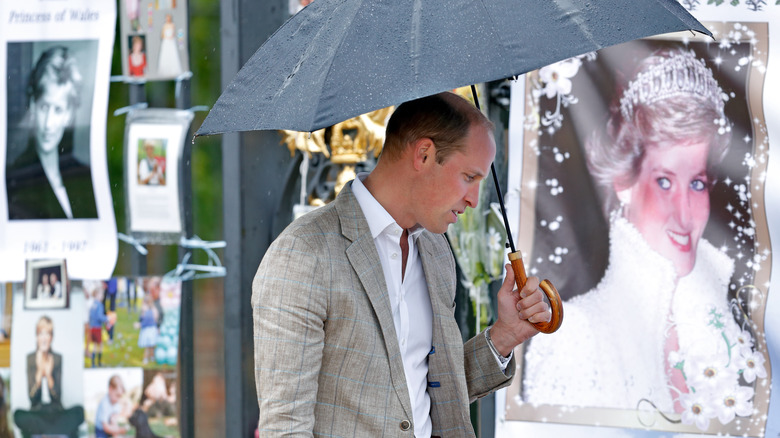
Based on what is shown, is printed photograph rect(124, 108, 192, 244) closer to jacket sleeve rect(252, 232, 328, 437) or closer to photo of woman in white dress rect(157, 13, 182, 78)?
photo of woman in white dress rect(157, 13, 182, 78)

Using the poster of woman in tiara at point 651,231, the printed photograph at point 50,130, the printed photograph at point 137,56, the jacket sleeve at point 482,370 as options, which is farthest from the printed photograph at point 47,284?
the jacket sleeve at point 482,370

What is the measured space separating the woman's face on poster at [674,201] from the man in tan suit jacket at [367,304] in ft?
5.36

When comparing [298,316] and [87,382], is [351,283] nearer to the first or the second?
[298,316]

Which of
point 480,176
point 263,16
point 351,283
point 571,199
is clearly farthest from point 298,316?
point 263,16

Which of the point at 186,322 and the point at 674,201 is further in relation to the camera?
the point at 186,322

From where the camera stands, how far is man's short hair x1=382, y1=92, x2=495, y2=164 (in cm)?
189

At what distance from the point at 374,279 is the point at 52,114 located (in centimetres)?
265

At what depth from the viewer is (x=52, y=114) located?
3.96m

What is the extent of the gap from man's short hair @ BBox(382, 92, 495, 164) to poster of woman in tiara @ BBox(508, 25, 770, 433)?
173cm

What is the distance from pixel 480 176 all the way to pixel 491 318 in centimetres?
195

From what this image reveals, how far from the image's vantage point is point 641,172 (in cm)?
353

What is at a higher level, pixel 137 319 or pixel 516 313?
pixel 516 313

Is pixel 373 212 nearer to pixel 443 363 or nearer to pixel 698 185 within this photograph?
pixel 443 363

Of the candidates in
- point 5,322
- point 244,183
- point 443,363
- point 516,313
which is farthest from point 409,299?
point 5,322
